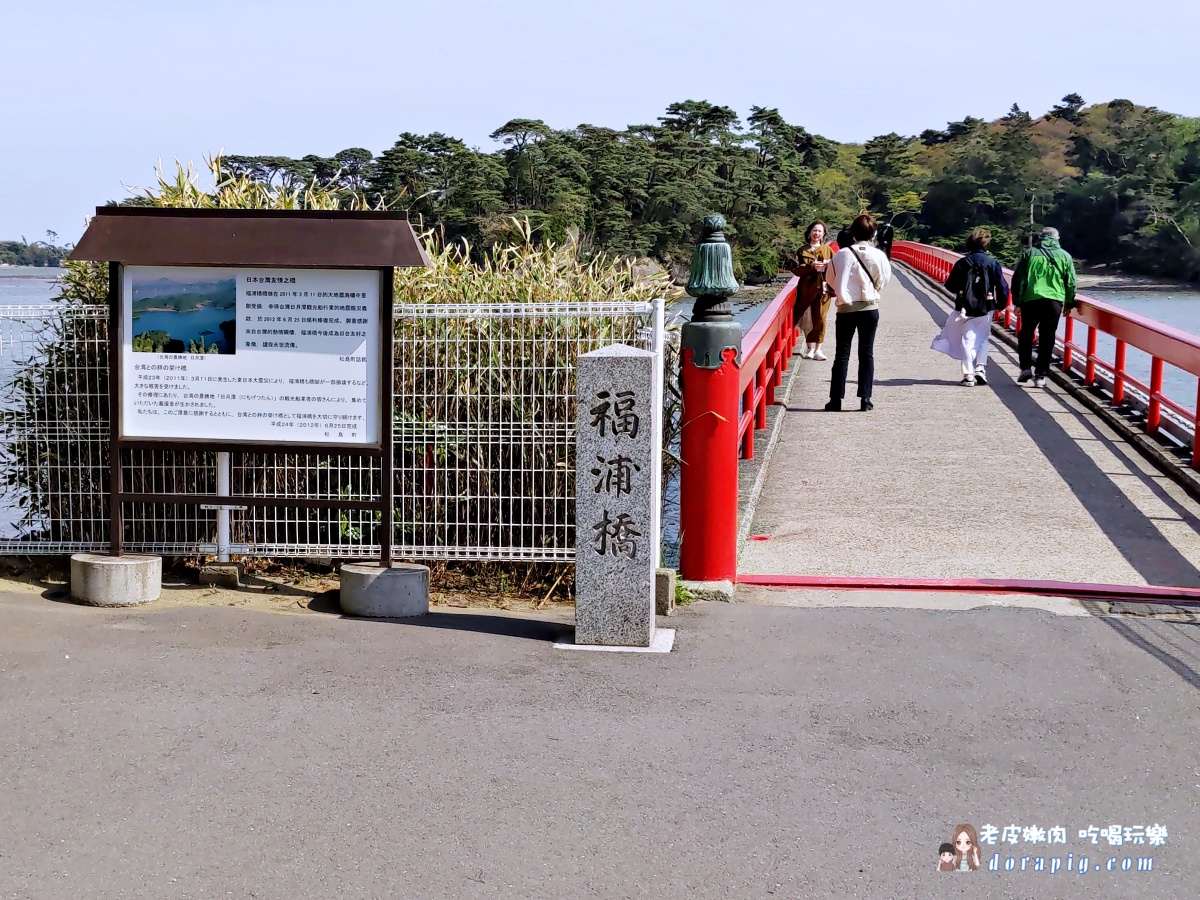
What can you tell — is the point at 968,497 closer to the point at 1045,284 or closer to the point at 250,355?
the point at 250,355

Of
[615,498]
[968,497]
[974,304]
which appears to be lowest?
[968,497]

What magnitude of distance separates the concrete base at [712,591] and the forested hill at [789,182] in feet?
10.3

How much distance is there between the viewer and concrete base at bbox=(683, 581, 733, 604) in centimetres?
675

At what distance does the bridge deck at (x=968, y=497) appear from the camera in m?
7.48

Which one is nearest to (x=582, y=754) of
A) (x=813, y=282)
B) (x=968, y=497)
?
(x=968, y=497)

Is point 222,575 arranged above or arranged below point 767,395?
below

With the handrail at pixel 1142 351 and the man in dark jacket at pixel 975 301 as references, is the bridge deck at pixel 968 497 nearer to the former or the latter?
the handrail at pixel 1142 351

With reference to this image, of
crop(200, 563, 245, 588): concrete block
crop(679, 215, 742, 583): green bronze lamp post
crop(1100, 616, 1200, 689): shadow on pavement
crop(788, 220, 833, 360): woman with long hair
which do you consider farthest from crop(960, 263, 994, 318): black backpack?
crop(200, 563, 245, 588): concrete block

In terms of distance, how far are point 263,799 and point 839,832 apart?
70.7 inches

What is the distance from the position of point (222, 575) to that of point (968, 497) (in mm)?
4870

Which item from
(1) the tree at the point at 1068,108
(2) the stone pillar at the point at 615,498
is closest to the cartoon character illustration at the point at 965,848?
(2) the stone pillar at the point at 615,498

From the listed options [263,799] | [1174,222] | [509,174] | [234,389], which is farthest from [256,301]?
[1174,222]

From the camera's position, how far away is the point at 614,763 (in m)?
4.57

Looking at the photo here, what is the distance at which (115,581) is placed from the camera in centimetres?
674
